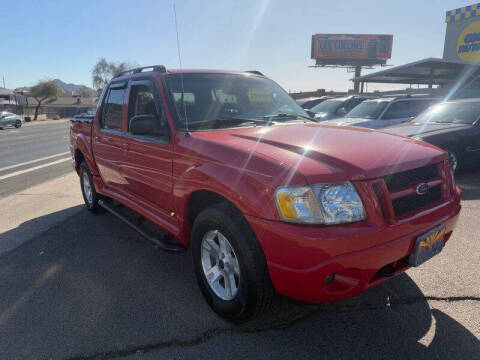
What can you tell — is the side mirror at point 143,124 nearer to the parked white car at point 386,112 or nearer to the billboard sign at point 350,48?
the parked white car at point 386,112

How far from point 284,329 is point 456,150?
5.51 meters

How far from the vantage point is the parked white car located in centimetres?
941

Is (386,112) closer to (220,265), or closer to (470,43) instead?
(220,265)

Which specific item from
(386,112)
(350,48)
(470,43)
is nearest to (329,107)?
(386,112)

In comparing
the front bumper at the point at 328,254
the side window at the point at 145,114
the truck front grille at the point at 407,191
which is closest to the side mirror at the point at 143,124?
the side window at the point at 145,114

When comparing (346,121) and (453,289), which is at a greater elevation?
(346,121)

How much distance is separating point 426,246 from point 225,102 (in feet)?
6.88

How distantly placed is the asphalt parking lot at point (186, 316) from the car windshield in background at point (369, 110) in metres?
6.40

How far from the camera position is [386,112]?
31.5ft

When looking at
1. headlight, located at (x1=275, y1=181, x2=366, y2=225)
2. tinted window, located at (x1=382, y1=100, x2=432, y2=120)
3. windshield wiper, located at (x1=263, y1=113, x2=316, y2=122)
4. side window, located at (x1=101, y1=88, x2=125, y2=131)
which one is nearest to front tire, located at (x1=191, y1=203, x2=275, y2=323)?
headlight, located at (x1=275, y1=181, x2=366, y2=225)

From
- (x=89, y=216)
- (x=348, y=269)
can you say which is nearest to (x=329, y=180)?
(x=348, y=269)

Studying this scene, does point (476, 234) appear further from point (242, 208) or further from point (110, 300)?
point (110, 300)

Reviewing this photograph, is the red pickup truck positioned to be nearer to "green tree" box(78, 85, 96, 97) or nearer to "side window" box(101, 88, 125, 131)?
"side window" box(101, 88, 125, 131)

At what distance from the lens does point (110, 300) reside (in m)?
2.99
